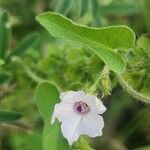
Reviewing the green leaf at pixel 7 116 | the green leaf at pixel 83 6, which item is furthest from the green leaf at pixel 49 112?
the green leaf at pixel 83 6

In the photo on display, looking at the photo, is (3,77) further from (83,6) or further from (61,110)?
(61,110)

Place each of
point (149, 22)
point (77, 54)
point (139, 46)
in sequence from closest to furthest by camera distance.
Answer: point (139, 46)
point (77, 54)
point (149, 22)

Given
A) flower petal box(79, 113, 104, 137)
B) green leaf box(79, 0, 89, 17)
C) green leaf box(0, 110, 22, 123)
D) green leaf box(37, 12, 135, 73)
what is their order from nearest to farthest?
green leaf box(37, 12, 135, 73)
flower petal box(79, 113, 104, 137)
green leaf box(0, 110, 22, 123)
green leaf box(79, 0, 89, 17)

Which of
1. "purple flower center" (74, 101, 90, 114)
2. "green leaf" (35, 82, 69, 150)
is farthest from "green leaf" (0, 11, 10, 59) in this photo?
"purple flower center" (74, 101, 90, 114)

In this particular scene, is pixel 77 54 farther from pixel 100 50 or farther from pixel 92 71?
pixel 100 50

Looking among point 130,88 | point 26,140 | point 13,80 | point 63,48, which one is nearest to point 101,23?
point 63,48

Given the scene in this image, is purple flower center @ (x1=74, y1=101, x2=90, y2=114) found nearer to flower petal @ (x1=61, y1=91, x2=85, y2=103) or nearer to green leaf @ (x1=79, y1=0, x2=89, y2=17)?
flower petal @ (x1=61, y1=91, x2=85, y2=103)

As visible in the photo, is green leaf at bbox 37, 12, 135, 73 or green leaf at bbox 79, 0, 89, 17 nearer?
green leaf at bbox 37, 12, 135, 73
